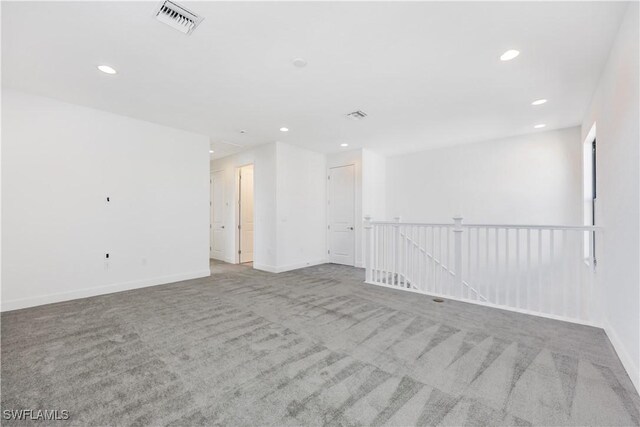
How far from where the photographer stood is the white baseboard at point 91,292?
327cm

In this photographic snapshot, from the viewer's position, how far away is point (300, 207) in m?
6.09

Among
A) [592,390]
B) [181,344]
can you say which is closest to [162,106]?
[181,344]

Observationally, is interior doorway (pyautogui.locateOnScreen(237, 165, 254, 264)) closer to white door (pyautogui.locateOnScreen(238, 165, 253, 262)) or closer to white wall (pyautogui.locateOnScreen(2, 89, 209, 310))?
white door (pyautogui.locateOnScreen(238, 165, 253, 262))

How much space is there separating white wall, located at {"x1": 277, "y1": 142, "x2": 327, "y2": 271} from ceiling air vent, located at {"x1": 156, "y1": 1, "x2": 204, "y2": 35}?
343 cm

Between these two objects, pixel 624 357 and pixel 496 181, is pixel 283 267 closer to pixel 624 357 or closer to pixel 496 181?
pixel 496 181

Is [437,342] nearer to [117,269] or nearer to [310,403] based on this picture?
[310,403]

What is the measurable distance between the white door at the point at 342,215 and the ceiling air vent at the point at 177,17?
4544mm

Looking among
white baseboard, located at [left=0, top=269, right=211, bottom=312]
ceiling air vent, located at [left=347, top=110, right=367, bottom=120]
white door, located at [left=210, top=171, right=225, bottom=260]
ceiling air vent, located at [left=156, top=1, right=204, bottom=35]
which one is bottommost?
white baseboard, located at [left=0, top=269, right=211, bottom=312]

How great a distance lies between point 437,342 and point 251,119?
3816 mm

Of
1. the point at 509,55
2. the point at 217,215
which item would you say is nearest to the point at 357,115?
the point at 509,55

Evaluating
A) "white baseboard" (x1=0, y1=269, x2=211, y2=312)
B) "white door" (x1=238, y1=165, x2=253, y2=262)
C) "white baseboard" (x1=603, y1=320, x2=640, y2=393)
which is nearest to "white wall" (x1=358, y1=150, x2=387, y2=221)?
"white door" (x1=238, y1=165, x2=253, y2=262)

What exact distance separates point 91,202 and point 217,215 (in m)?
3.35

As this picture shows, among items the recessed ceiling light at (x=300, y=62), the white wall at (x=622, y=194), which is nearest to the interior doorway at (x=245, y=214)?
the recessed ceiling light at (x=300, y=62)

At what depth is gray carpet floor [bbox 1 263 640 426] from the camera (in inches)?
62.1
